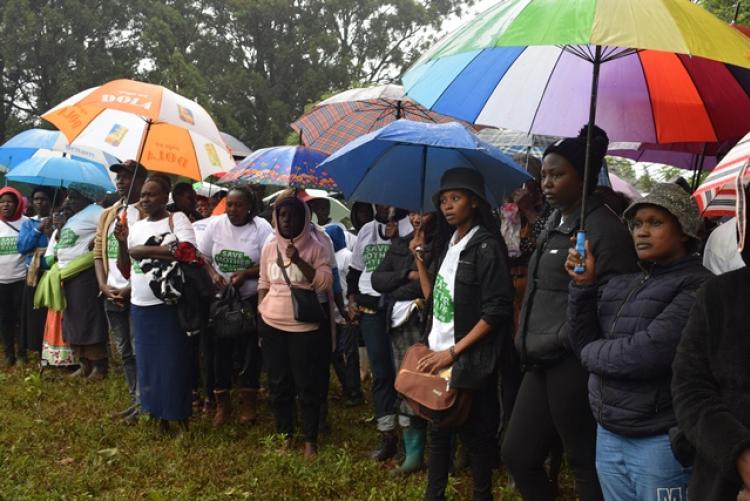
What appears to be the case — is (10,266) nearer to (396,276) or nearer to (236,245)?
(236,245)

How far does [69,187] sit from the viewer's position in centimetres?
775

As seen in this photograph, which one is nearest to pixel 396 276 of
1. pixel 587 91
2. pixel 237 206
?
pixel 237 206

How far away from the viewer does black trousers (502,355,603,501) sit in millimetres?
3344

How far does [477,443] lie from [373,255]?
1.88m

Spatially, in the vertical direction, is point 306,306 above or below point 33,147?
below

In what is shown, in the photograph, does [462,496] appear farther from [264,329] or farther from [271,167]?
[271,167]

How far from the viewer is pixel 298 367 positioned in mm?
5445

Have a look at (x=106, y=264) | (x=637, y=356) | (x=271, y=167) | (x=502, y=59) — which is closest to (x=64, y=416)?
(x=106, y=264)

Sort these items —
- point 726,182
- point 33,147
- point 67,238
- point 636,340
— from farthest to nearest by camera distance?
point 33,147
point 67,238
point 636,340
point 726,182

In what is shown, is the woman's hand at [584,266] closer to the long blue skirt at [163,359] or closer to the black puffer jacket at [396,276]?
the black puffer jacket at [396,276]

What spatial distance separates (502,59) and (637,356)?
190 cm

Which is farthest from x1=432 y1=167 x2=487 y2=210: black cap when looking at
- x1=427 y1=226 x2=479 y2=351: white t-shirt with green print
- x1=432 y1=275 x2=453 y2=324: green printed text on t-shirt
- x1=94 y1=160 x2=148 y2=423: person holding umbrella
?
x1=94 y1=160 x2=148 y2=423: person holding umbrella

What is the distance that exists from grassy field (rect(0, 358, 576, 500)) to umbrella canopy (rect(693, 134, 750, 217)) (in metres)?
2.63

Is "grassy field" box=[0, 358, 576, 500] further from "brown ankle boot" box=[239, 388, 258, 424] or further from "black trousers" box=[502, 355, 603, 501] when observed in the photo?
"black trousers" box=[502, 355, 603, 501]
